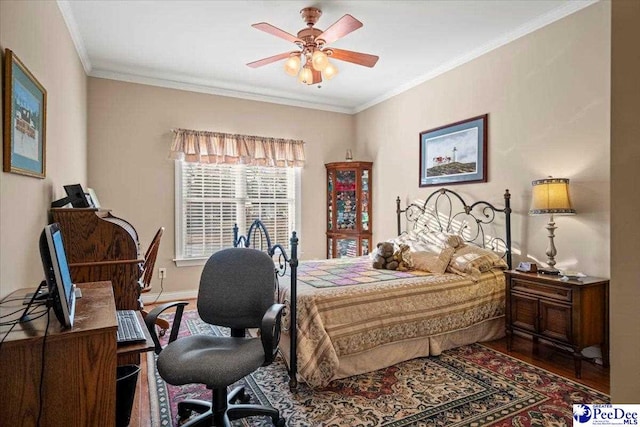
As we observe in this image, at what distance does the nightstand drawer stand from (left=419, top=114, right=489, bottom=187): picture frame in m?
1.23

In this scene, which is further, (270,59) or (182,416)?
(270,59)

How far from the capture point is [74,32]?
332 cm

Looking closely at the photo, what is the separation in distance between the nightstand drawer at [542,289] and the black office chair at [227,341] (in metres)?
2.11

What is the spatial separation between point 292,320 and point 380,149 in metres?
3.56

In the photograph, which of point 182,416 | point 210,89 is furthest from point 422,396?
point 210,89

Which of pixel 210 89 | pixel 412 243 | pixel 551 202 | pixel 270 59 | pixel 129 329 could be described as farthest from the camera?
pixel 210 89

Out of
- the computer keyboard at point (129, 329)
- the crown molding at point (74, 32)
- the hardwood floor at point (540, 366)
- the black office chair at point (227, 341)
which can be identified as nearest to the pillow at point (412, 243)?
the hardwood floor at point (540, 366)

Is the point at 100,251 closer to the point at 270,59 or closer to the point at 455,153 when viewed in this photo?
the point at 270,59

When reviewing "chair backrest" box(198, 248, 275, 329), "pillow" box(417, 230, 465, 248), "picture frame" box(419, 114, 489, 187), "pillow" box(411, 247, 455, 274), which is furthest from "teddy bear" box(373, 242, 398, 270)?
"chair backrest" box(198, 248, 275, 329)

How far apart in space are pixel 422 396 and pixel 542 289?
131cm

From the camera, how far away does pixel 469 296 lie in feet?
10.0

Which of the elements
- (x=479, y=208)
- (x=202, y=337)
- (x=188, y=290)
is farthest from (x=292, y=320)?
(x=188, y=290)

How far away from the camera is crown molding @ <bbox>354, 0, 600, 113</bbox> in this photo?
Result: 2936 mm

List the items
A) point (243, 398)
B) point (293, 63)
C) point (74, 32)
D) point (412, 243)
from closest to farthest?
point (243, 398)
point (293, 63)
point (74, 32)
point (412, 243)
